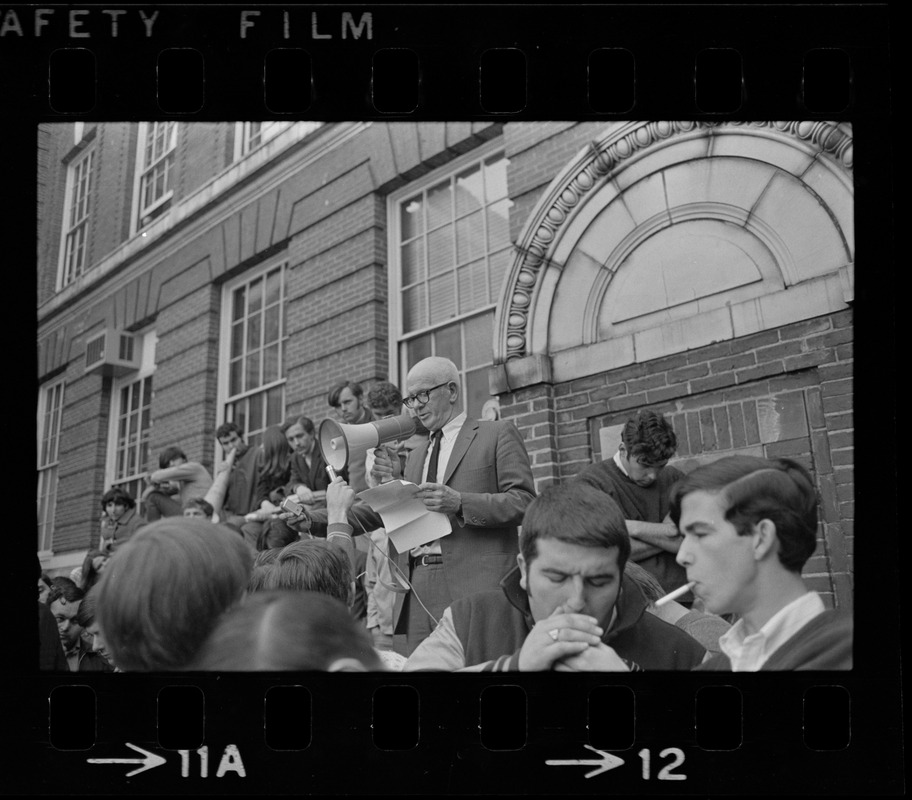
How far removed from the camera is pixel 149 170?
4629mm

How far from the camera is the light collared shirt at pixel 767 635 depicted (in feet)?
11.4

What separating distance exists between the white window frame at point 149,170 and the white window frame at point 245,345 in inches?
24.2

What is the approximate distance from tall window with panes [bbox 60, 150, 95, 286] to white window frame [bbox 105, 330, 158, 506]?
2.15 ft

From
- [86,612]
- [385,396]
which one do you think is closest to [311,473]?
[385,396]

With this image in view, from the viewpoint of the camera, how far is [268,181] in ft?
15.8

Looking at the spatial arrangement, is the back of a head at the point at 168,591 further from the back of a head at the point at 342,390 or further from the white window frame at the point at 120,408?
the white window frame at the point at 120,408

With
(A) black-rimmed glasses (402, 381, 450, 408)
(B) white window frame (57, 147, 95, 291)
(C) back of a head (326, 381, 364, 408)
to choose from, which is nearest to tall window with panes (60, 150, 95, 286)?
(B) white window frame (57, 147, 95, 291)

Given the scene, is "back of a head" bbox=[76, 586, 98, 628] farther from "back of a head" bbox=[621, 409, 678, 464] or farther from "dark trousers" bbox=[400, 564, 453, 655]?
"back of a head" bbox=[621, 409, 678, 464]

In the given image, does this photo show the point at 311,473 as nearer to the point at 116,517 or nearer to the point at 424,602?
the point at 424,602
